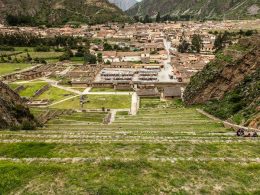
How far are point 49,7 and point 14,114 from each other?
17355 centimetres

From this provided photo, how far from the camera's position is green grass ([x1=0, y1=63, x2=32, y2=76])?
8338 cm

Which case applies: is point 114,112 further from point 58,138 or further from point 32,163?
point 32,163

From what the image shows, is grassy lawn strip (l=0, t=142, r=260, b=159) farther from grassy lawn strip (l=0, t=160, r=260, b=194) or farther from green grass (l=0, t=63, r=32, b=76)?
green grass (l=0, t=63, r=32, b=76)

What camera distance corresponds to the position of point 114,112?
50938 mm

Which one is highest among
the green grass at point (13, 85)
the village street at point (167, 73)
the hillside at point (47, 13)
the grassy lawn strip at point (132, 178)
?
the hillside at point (47, 13)

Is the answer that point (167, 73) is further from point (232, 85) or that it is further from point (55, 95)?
point (232, 85)

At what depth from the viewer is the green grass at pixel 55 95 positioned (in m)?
61.8

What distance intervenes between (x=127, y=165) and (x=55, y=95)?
49.9 metres

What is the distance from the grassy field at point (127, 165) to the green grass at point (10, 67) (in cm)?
6598

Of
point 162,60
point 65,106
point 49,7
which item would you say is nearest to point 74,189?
point 65,106

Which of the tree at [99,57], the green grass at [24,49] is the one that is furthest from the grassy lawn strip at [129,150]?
the green grass at [24,49]

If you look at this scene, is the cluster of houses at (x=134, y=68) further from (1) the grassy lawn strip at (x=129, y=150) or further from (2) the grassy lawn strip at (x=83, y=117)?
(1) the grassy lawn strip at (x=129, y=150)

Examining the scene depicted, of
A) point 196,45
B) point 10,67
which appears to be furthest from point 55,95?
point 196,45

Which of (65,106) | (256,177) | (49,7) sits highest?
(49,7)
